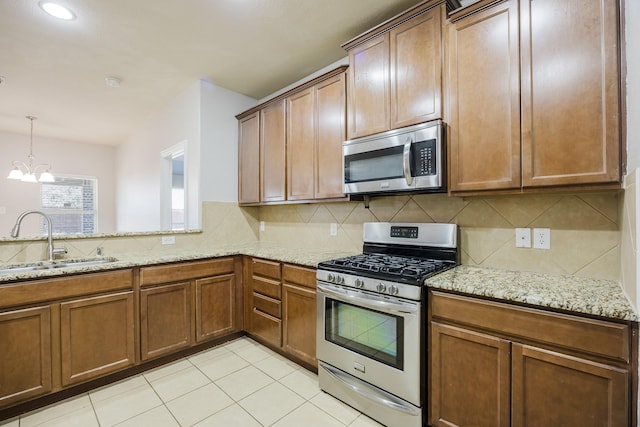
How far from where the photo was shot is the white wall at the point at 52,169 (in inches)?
213

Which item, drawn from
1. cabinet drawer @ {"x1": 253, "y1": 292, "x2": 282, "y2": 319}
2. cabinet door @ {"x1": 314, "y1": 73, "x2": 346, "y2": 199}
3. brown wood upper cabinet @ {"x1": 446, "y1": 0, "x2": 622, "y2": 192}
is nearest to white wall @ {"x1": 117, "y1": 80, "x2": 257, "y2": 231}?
cabinet drawer @ {"x1": 253, "y1": 292, "x2": 282, "y2": 319}

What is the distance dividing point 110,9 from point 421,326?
2932 millimetres

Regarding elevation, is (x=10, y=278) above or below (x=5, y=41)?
below

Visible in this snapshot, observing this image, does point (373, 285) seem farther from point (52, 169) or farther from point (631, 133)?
point (52, 169)

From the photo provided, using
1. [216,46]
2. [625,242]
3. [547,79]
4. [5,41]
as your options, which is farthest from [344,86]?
[5,41]

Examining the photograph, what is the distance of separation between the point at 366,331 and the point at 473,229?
986 millimetres

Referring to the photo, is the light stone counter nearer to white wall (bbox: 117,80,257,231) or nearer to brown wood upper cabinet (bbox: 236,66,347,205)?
brown wood upper cabinet (bbox: 236,66,347,205)

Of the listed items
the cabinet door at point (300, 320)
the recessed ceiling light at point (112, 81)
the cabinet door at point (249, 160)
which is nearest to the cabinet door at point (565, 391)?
the cabinet door at point (300, 320)

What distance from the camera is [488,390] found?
141cm

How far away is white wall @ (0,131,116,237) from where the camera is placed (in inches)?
213

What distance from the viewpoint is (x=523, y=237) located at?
1781mm

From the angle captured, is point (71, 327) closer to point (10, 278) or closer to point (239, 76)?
point (10, 278)

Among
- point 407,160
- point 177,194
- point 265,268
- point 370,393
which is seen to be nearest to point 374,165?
point 407,160

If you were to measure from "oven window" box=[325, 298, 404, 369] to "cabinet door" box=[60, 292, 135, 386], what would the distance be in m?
1.51
